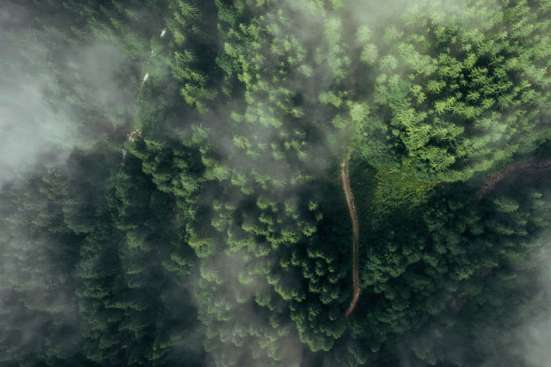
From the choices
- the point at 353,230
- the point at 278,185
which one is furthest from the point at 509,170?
the point at 278,185

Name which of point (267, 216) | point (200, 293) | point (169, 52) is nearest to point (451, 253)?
point (267, 216)

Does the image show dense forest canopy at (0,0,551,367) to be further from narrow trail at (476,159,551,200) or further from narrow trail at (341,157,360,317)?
narrow trail at (476,159,551,200)

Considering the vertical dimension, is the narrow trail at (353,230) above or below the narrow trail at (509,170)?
below

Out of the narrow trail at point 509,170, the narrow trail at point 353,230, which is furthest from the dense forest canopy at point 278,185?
the narrow trail at point 509,170

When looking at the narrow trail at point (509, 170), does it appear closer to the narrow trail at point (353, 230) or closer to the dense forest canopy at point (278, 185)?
the dense forest canopy at point (278, 185)

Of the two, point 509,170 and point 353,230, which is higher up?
point 509,170

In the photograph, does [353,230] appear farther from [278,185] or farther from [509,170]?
[509,170]
